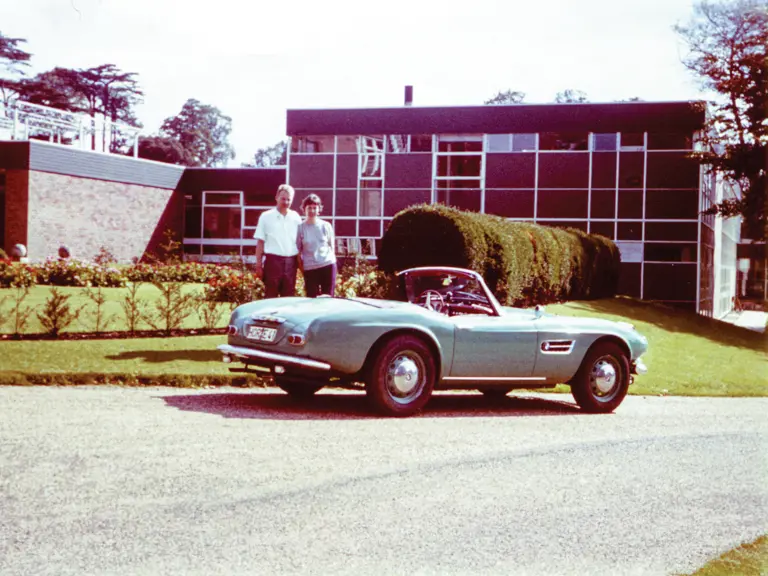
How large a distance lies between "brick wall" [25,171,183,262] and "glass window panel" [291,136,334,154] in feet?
18.8

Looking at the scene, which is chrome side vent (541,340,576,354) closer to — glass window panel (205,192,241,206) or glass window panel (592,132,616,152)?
glass window panel (592,132,616,152)

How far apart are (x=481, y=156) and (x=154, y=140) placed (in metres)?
11.5

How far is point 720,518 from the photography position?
5.76 meters

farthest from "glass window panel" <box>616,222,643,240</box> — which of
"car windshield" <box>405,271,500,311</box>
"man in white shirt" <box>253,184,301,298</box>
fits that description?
"car windshield" <box>405,271,500,311</box>

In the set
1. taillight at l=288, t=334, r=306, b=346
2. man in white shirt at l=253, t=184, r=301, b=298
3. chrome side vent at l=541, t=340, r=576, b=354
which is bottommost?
chrome side vent at l=541, t=340, r=576, b=354

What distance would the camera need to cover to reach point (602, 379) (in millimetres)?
10133

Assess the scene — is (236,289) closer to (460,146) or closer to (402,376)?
(402,376)

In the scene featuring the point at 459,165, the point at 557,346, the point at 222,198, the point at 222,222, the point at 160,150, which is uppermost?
the point at 160,150

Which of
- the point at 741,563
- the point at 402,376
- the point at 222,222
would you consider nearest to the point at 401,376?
the point at 402,376

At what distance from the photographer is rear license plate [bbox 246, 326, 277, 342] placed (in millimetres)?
8797

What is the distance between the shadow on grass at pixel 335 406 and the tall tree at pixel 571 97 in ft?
81.6

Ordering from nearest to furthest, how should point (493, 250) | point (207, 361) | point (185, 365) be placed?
point (185, 365) < point (207, 361) < point (493, 250)

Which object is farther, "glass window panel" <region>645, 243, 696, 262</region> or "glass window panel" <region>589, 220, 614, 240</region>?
"glass window panel" <region>589, 220, 614, 240</region>

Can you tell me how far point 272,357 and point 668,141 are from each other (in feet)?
89.7
